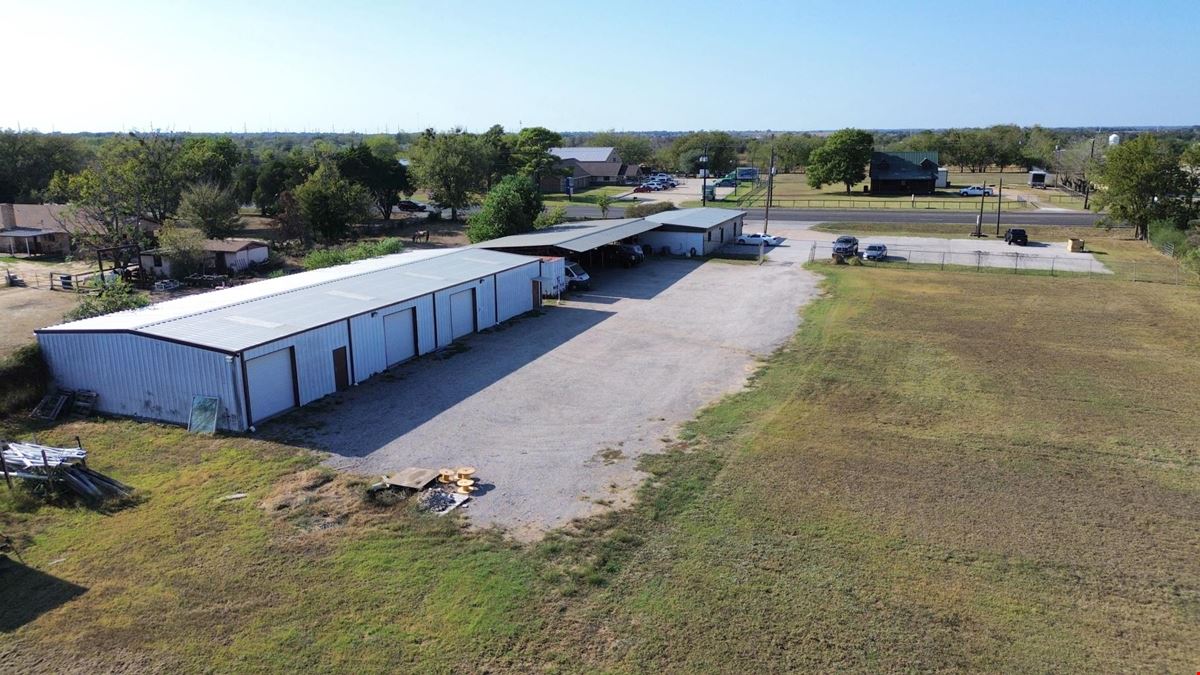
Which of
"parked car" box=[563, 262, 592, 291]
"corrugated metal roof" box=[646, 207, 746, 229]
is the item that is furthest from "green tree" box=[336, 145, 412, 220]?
"parked car" box=[563, 262, 592, 291]

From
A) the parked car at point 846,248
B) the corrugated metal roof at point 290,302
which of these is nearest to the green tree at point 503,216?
the corrugated metal roof at point 290,302

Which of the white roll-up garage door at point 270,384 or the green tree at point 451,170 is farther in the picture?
the green tree at point 451,170

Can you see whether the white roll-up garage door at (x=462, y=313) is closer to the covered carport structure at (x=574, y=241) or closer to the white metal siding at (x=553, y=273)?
the white metal siding at (x=553, y=273)

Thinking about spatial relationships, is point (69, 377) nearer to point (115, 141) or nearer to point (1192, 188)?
point (115, 141)

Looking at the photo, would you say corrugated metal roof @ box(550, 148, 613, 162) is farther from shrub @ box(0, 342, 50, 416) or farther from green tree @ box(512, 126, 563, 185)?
shrub @ box(0, 342, 50, 416)

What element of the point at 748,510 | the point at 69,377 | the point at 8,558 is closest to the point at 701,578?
the point at 748,510

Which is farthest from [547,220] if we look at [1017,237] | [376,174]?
[1017,237]
